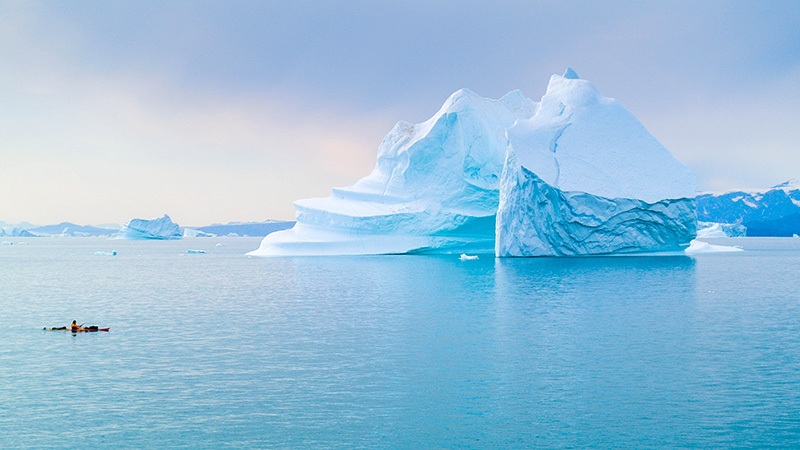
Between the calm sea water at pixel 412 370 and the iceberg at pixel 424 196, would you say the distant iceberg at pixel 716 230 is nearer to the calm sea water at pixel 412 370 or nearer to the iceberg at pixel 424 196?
the iceberg at pixel 424 196

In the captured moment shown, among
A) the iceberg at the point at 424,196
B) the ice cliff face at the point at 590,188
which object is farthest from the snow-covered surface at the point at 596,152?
the iceberg at the point at 424,196

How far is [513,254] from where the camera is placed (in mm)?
38000

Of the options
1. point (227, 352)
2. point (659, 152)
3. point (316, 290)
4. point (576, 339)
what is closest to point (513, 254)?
point (659, 152)

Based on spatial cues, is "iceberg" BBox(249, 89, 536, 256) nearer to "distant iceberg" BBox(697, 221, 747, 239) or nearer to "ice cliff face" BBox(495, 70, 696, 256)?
"ice cliff face" BBox(495, 70, 696, 256)

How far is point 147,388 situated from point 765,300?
59.7 ft

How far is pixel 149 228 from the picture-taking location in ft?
328

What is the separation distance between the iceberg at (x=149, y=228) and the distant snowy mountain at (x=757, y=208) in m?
118

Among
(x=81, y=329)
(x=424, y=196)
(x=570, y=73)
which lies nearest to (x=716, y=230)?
(x=570, y=73)

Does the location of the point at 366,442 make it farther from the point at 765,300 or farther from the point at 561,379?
the point at 765,300

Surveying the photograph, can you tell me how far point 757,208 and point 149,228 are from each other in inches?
5388

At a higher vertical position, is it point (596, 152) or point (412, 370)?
point (596, 152)

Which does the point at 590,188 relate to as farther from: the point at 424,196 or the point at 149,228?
the point at 149,228

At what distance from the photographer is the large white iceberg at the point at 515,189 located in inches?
1399

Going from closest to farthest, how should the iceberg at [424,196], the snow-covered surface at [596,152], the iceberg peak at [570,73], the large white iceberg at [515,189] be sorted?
the snow-covered surface at [596,152] → the large white iceberg at [515,189] → the iceberg at [424,196] → the iceberg peak at [570,73]
